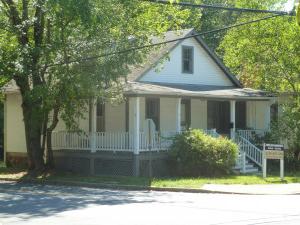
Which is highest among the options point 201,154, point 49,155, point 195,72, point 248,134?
point 195,72

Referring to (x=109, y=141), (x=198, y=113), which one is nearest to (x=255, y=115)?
(x=198, y=113)

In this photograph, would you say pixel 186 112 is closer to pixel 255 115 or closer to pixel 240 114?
pixel 240 114

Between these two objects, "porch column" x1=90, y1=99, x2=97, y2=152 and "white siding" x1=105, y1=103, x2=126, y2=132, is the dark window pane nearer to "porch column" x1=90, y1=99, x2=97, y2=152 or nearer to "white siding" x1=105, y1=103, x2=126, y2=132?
"white siding" x1=105, y1=103, x2=126, y2=132

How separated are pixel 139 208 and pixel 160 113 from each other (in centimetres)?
1518

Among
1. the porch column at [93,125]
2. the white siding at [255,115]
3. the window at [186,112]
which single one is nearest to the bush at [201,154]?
the porch column at [93,125]

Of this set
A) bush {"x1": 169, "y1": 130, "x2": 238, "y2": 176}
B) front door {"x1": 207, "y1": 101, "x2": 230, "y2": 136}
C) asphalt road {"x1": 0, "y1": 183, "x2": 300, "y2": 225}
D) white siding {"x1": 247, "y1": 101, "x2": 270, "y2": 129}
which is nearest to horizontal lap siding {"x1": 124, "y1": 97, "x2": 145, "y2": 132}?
bush {"x1": 169, "y1": 130, "x2": 238, "y2": 176}

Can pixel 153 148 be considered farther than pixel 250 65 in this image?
No

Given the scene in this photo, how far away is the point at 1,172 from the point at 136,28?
1007cm

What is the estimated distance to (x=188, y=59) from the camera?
3197 cm

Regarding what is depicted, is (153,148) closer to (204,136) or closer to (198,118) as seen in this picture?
(204,136)

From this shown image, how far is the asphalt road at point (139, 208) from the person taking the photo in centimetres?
1278

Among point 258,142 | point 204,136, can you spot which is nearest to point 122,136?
point 204,136

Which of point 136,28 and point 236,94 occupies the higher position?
point 136,28

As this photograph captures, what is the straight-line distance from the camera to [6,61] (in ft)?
78.3
